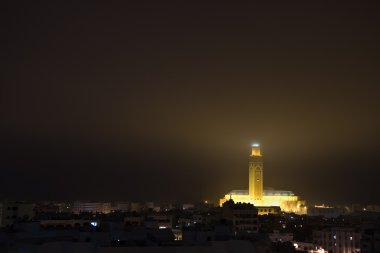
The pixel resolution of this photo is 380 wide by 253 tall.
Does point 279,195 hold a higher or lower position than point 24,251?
higher

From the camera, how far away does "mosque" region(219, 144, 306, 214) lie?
110062mm

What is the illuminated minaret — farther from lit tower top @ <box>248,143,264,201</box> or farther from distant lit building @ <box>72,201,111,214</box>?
distant lit building @ <box>72,201,111,214</box>

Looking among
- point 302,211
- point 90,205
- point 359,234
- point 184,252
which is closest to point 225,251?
point 184,252

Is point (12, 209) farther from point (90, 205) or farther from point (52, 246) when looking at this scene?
point (90, 205)

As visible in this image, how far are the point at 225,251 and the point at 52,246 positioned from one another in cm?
488

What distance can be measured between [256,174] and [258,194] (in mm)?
3632

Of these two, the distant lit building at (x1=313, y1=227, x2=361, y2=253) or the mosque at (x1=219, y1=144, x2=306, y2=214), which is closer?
the distant lit building at (x1=313, y1=227, x2=361, y2=253)

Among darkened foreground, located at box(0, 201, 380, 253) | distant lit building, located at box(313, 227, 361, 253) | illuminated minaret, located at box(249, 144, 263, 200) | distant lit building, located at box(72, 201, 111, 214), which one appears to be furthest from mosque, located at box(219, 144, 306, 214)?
distant lit building, located at box(313, 227, 361, 253)

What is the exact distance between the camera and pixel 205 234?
26.9 meters

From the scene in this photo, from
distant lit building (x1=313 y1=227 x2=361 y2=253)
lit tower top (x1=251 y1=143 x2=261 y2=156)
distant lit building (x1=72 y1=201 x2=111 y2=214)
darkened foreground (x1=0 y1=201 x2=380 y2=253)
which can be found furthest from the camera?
lit tower top (x1=251 y1=143 x2=261 y2=156)

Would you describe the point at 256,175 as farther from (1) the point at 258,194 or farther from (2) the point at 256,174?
(1) the point at 258,194

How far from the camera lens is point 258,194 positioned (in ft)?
361

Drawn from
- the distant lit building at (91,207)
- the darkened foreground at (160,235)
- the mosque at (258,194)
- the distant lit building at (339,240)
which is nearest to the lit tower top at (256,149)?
the mosque at (258,194)

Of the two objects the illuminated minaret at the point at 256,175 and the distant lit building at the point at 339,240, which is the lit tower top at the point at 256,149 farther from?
the distant lit building at the point at 339,240
